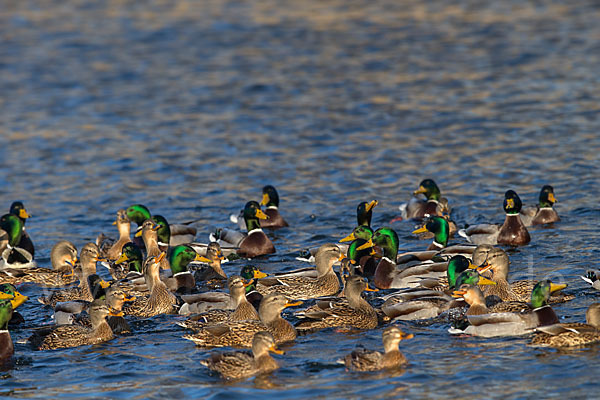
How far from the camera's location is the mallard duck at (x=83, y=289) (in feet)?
45.2

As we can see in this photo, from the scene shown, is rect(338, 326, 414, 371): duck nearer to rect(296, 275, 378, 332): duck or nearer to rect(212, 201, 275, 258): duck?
rect(296, 275, 378, 332): duck

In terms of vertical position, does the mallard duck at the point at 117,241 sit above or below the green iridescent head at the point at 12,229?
below

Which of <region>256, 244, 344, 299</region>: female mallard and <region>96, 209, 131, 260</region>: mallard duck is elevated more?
<region>96, 209, 131, 260</region>: mallard duck

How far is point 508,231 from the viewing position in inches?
620

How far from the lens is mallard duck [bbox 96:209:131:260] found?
16312 mm

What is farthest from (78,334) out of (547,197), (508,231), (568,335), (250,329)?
(547,197)

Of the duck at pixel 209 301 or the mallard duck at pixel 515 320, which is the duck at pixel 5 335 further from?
the mallard duck at pixel 515 320

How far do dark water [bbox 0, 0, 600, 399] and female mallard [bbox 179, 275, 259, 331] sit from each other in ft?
1.19

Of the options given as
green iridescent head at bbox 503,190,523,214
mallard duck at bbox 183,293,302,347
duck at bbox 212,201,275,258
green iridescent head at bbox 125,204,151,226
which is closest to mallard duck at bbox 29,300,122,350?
mallard duck at bbox 183,293,302,347

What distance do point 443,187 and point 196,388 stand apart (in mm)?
9427

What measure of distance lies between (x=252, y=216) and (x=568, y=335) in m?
6.37

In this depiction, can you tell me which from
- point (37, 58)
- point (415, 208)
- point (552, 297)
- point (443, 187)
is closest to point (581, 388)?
point (552, 297)

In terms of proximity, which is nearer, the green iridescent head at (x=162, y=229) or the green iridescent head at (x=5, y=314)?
the green iridescent head at (x=5, y=314)

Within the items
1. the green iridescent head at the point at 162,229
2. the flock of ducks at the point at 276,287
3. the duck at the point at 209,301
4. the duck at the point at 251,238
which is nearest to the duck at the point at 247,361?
the flock of ducks at the point at 276,287
